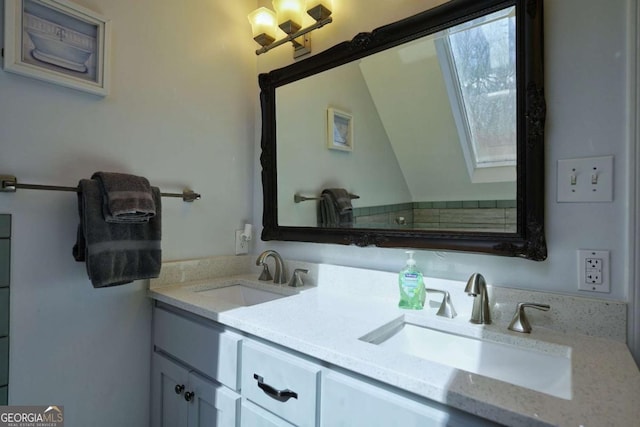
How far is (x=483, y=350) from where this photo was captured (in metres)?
0.92

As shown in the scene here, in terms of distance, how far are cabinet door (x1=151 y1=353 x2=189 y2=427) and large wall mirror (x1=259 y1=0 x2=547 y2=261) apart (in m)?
0.70

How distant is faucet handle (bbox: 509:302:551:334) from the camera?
35.8 inches

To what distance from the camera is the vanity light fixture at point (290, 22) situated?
1.42 metres

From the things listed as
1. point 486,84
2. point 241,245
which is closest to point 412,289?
point 486,84

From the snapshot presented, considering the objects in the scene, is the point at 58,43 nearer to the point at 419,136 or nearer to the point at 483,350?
the point at 419,136

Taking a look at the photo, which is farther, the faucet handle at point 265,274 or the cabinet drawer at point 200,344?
the faucet handle at point 265,274

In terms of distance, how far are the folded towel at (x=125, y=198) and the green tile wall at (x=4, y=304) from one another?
281mm

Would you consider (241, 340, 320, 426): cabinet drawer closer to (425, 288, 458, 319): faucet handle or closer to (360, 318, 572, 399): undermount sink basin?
(360, 318, 572, 399): undermount sink basin

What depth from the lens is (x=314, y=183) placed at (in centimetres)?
154

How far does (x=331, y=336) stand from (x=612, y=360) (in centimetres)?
64

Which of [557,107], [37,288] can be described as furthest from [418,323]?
[37,288]

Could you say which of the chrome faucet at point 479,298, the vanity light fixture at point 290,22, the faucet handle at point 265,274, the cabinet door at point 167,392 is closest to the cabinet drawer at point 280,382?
the cabinet door at point 167,392

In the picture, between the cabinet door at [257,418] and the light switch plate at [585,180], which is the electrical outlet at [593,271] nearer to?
the light switch plate at [585,180]

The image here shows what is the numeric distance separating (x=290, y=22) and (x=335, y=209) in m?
0.87
